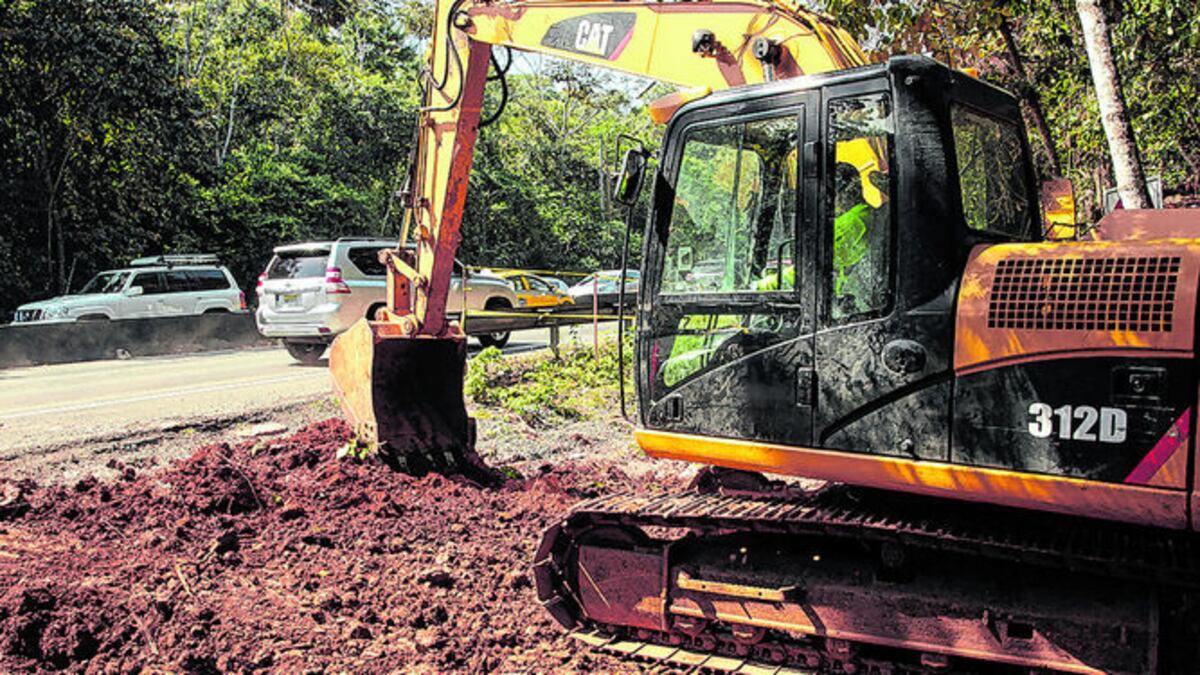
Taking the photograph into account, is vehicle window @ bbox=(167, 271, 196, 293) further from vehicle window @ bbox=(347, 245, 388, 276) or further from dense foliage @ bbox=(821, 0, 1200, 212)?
dense foliage @ bbox=(821, 0, 1200, 212)

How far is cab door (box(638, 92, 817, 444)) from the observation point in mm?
4203

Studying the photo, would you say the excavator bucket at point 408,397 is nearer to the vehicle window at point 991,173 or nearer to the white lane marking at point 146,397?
the vehicle window at point 991,173

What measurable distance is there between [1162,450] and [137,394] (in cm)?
1147

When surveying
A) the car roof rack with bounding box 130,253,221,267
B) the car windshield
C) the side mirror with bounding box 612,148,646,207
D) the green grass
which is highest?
the side mirror with bounding box 612,148,646,207

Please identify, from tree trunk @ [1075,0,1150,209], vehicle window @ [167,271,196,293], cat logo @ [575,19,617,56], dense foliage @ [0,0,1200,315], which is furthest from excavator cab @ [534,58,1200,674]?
vehicle window @ [167,271,196,293]

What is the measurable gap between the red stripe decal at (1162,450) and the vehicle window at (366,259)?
13.1 metres

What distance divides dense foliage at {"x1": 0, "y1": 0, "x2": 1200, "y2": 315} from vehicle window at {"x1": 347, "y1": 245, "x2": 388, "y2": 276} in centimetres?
595

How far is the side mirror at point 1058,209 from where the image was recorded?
5.05 metres

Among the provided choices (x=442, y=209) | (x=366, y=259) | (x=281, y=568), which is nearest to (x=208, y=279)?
(x=366, y=259)

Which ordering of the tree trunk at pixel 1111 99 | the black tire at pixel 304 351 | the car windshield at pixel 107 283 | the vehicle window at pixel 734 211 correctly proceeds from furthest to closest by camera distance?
the car windshield at pixel 107 283, the black tire at pixel 304 351, the tree trunk at pixel 1111 99, the vehicle window at pixel 734 211

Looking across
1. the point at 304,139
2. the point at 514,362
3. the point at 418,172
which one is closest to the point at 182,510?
the point at 418,172

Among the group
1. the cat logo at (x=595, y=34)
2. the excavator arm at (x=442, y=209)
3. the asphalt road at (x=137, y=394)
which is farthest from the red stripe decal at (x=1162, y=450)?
the asphalt road at (x=137, y=394)

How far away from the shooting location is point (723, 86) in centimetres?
529

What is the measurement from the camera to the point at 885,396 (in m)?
3.96
